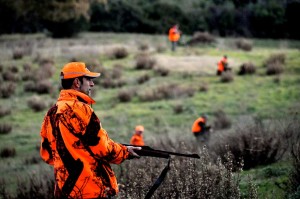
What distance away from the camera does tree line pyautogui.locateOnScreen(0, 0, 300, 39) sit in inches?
1604

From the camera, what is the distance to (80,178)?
3.70 m

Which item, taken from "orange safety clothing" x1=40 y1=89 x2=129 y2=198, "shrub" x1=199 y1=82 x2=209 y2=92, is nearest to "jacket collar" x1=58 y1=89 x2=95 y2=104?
"orange safety clothing" x1=40 y1=89 x2=129 y2=198

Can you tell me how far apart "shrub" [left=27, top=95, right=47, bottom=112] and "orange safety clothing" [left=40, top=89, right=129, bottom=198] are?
1409cm

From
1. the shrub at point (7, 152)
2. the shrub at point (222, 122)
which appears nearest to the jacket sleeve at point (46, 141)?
the shrub at point (7, 152)

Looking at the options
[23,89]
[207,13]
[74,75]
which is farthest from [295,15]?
[74,75]

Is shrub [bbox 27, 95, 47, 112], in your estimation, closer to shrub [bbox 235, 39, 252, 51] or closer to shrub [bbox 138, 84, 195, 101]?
shrub [bbox 138, 84, 195, 101]

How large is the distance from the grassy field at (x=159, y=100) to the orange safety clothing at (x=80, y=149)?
603 cm

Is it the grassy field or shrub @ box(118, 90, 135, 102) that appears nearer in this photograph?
the grassy field

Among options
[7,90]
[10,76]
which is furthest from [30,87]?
[10,76]

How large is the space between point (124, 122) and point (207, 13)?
3197cm

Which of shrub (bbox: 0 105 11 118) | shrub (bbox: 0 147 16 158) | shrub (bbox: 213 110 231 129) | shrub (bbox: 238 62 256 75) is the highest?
shrub (bbox: 238 62 256 75)

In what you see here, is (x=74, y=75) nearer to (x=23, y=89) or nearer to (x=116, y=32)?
(x=23, y=89)

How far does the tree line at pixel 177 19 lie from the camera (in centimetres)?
4075

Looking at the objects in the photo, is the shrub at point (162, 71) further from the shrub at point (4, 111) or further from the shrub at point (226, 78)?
the shrub at point (4, 111)
